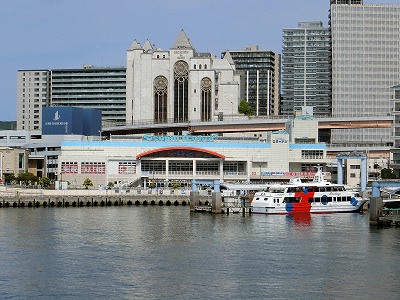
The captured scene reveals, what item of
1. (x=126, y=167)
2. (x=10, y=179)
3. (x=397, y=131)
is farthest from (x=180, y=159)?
(x=397, y=131)

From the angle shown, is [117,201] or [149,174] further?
[149,174]

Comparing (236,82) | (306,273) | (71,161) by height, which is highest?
(236,82)

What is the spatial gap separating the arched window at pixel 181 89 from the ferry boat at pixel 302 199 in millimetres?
82713

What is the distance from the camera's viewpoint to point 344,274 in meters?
51.2

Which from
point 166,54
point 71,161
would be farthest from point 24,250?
point 166,54

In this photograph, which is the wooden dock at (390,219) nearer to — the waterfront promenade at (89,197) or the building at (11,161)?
the waterfront promenade at (89,197)

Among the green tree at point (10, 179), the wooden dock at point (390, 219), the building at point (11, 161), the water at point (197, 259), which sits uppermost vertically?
the building at point (11, 161)

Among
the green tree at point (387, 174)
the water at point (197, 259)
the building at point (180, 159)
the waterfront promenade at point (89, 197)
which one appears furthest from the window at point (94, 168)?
the water at point (197, 259)

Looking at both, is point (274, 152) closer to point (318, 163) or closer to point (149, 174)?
point (318, 163)

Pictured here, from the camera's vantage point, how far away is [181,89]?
577ft

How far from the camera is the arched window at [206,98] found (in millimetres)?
174000

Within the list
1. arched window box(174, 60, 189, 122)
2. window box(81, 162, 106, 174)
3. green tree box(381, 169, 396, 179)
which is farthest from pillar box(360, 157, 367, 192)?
arched window box(174, 60, 189, 122)

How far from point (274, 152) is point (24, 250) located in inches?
3040

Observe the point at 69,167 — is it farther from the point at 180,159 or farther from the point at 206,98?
the point at 206,98
